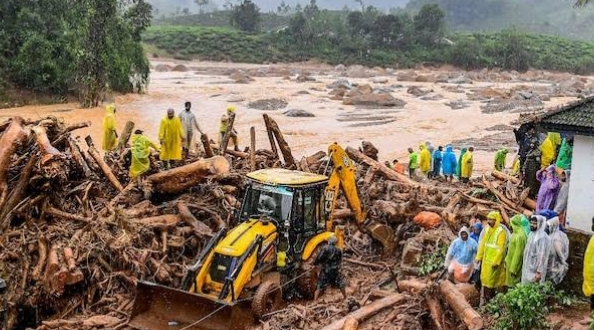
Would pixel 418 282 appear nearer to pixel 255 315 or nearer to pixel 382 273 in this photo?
pixel 382 273

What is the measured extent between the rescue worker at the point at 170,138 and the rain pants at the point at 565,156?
8.04 meters

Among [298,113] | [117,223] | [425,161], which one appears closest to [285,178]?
[117,223]

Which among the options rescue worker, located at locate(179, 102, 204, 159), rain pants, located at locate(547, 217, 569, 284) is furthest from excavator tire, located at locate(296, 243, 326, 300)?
rescue worker, located at locate(179, 102, 204, 159)

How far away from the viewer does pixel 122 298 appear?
11344mm

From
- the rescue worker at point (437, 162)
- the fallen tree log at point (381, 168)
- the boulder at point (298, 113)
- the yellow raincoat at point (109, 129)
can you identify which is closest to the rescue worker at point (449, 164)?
the rescue worker at point (437, 162)

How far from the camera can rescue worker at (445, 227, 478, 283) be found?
10.5 meters

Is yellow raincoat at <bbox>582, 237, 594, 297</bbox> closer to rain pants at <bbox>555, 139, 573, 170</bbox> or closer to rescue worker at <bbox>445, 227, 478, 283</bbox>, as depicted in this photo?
rescue worker at <bbox>445, 227, 478, 283</bbox>

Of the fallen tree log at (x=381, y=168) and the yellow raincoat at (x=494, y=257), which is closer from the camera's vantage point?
the yellow raincoat at (x=494, y=257)

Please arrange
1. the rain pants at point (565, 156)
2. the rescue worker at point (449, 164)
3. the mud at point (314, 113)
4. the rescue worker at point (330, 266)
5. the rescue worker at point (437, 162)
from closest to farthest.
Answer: the rescue worker at point (330, 266) → the rain pants at point (565, 156) → the rescue worker at point (449, 164) → the rescue worker at point (437, 162) → the mud at point (314, 113)

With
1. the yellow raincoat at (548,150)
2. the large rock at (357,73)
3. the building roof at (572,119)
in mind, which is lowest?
the large rock at (357,73)

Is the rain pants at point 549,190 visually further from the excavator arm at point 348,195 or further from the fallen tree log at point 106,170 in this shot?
the fallen tree log at point 106,170

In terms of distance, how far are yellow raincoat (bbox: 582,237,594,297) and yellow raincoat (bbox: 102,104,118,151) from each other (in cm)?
1191

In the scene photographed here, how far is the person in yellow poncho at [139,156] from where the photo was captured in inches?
551

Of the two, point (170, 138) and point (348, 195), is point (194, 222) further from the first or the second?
point (348, 195)
